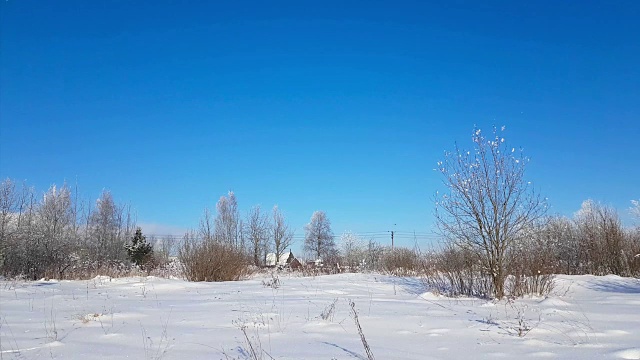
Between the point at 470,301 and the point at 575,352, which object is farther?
the point at 470,301

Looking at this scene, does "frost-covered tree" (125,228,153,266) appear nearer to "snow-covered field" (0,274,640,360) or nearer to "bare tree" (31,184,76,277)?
"bare tree" (31,184,76,277)

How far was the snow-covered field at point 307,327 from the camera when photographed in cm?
441

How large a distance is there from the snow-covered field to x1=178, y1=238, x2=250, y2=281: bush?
169 inches

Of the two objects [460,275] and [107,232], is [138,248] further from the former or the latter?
[460,275]

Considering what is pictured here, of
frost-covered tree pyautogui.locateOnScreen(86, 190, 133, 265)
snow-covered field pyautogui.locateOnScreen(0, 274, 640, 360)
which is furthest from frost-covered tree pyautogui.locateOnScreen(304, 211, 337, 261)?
snow-covered field pyautogui.locateOnScreen(0, 274, 640, 360)

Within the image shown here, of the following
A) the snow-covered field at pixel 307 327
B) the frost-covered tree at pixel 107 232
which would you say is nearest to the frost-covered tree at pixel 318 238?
the frost-covered tree at pixel 107 232

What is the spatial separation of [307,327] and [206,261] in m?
8.65

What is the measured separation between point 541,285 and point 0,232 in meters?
21.9

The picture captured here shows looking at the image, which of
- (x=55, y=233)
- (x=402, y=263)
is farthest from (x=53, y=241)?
(x=402, y=263)

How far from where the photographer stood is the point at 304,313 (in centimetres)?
680

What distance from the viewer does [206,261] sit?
13664 mm

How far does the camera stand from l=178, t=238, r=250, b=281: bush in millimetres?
13703

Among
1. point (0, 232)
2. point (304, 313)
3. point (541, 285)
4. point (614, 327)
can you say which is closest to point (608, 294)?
point (541, 285)

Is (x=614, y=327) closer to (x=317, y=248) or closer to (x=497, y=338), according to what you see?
(x=497, y=338)
